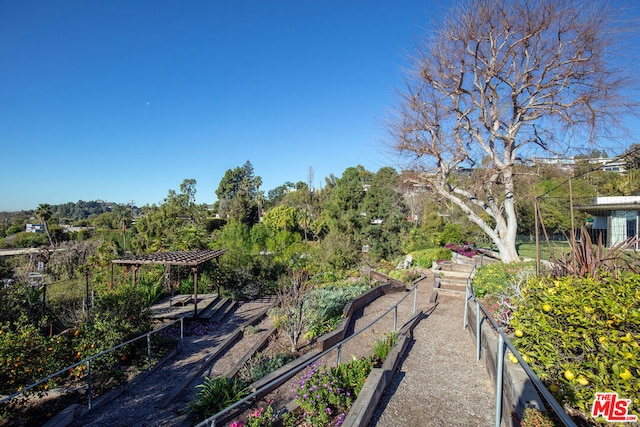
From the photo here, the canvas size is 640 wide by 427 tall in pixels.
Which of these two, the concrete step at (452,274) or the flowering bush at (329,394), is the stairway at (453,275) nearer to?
the concrete step at (452,274)

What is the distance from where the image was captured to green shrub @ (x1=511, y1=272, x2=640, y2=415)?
255 cm

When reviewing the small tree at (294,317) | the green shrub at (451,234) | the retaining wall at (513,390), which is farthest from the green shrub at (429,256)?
the retaining wall at (513,390)

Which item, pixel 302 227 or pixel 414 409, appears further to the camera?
pixel 302 227

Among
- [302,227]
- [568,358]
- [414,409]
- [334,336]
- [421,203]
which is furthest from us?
[302,227]

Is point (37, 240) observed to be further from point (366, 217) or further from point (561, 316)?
point (561, 316)

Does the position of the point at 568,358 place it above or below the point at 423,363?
above

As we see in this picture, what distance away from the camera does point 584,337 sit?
9.37ft

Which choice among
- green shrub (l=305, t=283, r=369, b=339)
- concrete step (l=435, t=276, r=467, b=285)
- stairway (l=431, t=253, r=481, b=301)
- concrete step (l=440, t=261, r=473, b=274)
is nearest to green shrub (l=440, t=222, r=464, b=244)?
stairway (l=431, t=253, r=481, b=301)

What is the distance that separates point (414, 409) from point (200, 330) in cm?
692

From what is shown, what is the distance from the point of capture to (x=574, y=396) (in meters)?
2.88

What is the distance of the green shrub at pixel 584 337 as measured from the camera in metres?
2.55

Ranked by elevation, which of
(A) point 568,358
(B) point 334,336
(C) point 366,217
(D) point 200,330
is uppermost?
(C) point 366,217

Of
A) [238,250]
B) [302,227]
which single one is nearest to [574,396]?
[238,250]

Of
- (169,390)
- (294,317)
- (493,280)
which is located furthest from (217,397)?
(493,280)
